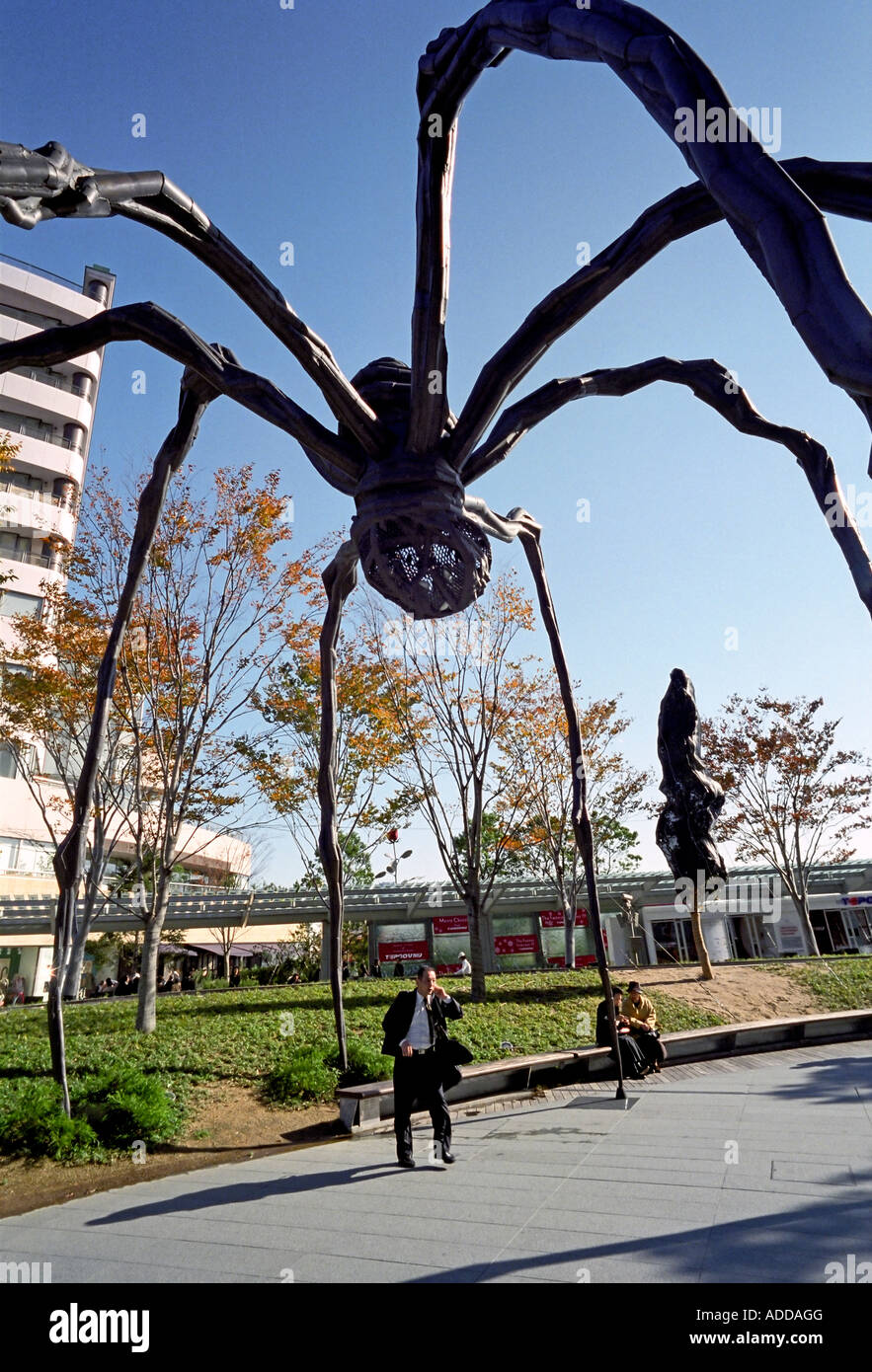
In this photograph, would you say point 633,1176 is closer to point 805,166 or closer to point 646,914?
point 805,166

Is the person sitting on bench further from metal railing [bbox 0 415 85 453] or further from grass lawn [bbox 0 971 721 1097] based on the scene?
metal railing [bbox 0 415 85 453]

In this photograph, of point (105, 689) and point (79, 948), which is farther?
point (79, 948)

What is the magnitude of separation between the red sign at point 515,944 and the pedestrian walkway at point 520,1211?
2389 cm

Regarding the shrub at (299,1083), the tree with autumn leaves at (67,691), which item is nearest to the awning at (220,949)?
the tree with autumn leaves at (67,691)

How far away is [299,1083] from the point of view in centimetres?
764

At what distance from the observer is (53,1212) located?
4508 mm

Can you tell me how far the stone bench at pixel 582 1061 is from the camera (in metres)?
6.58

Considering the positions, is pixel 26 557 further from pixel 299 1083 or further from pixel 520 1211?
pixel 520 1211

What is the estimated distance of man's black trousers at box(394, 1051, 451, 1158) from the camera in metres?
5.09

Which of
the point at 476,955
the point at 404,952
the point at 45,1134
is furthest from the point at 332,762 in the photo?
the point at 404,952

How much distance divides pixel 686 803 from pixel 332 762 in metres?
11.9

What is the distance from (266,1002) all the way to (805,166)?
489 inches

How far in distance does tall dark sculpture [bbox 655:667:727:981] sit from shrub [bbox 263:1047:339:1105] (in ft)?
29.9
